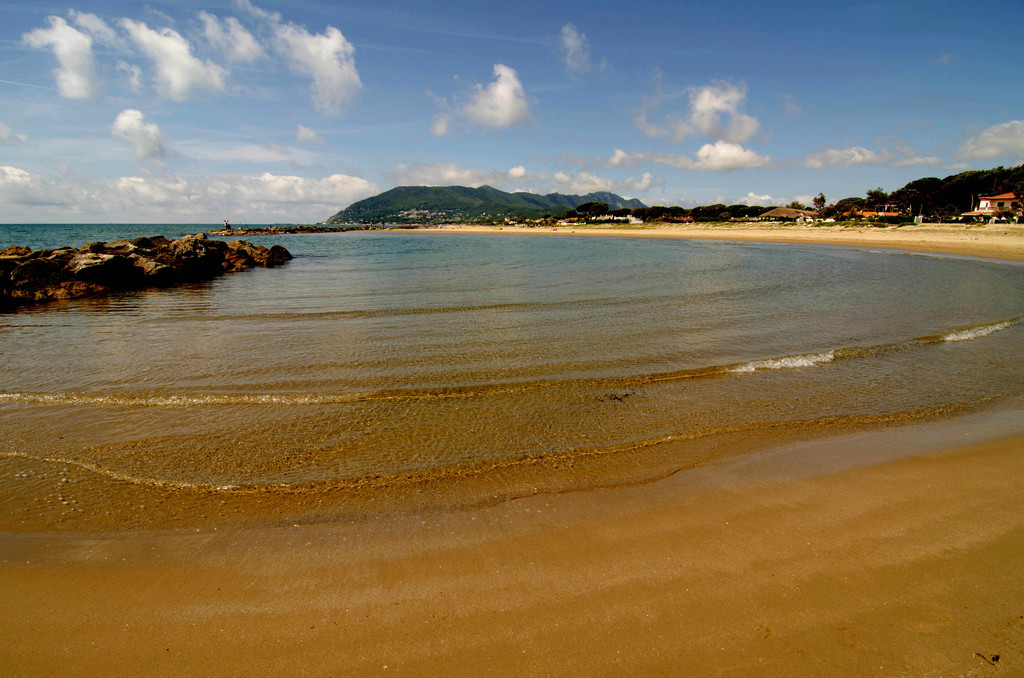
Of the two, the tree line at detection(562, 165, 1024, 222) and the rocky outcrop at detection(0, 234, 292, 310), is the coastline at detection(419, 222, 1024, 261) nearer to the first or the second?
the tree line at detection(562, 165, 1024, 222)

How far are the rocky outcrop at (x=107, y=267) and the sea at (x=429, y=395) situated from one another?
4197 mm

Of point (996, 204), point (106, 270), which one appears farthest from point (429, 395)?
point (996, 204)

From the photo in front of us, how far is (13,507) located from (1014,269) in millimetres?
43757

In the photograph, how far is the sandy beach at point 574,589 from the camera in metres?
2.99

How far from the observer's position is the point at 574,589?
140 inches

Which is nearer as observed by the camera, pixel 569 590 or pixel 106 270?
pixel 569 590

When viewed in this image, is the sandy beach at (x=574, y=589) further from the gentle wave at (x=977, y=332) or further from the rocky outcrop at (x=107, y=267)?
the rocky outcrop at (x=107, y=267)

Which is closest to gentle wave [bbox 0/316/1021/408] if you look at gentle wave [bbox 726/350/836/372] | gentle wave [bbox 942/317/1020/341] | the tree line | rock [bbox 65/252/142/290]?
gentle wave [bbox 726/350/836/372]

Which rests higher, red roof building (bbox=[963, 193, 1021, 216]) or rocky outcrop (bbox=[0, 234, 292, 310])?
red roof building (bbox=[963, 193, 1021, 216])

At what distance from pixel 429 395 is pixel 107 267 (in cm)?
2393

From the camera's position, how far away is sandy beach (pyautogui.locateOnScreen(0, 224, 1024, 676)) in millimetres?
2986

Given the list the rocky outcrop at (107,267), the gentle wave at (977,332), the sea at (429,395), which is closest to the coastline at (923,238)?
the gentle wave at (977,332)

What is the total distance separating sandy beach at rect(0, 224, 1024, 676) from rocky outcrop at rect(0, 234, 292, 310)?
21514mm

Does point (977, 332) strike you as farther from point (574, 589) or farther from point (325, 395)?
point (325, 395)
